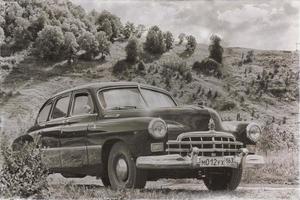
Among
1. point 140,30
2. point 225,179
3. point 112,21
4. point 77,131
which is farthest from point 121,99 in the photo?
point 112,21

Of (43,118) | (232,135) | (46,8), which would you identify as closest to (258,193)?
(232,135)

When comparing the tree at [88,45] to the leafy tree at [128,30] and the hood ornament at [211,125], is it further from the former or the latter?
the hood ornament at [211,125]

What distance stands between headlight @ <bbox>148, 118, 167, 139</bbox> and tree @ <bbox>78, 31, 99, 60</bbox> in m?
4.22

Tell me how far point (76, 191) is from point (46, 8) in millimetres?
5107

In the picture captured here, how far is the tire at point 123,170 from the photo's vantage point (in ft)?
27.6

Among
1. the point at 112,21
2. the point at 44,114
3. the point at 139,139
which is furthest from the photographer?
the point at 112,21

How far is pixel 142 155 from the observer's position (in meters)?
8.37

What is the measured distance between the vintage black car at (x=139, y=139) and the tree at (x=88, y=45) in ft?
6.98

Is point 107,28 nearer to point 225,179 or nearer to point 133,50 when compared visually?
point 133,50

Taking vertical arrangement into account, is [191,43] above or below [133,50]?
above

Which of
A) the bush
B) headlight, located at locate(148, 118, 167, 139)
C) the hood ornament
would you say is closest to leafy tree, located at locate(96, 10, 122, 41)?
the bush

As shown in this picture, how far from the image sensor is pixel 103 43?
1256 cm

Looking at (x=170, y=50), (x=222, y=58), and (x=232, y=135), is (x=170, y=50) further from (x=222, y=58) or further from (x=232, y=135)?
(x=232, y=135)

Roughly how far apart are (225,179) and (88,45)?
408 centimetres
